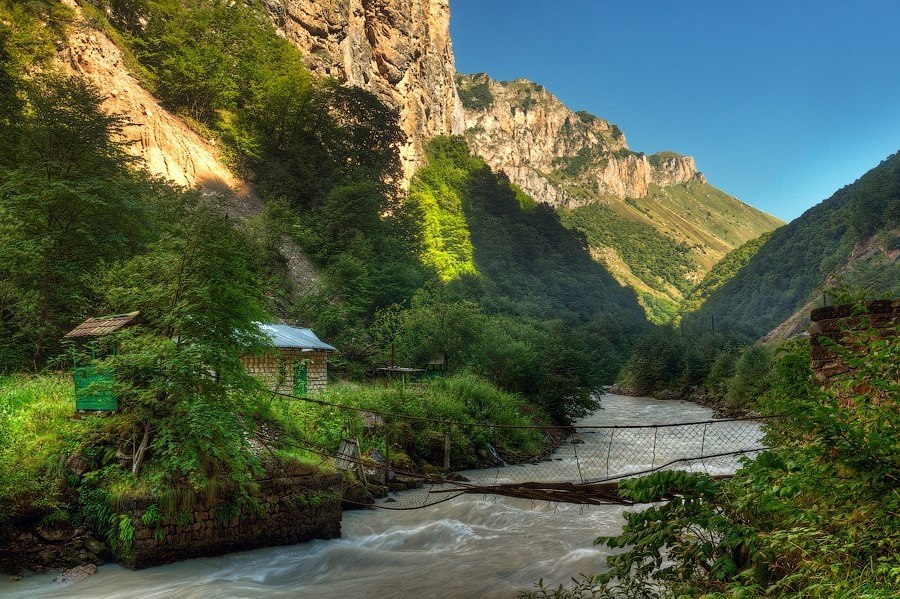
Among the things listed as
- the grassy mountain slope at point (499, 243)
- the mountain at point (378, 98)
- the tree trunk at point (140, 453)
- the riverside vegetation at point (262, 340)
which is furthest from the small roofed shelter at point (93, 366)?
the grassy mountain slope at point (499, 243)

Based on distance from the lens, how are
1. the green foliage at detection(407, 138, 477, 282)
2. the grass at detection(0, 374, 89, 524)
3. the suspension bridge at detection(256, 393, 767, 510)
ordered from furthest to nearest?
1. the green foliage at detection(407, 138, 477, 282)
2. the suspension bridge at detection(256, 393, 767, 510)
3. the grass at detection(0, 374, 89, 524)

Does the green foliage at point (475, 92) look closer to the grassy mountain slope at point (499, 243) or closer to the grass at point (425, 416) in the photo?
the grassy mountain slope at point (499, 243)

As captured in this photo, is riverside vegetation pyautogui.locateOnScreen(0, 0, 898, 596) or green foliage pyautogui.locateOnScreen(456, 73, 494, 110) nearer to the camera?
riverside vegetation pyautogui.locateOnScreen(0, 0, 898, 596)

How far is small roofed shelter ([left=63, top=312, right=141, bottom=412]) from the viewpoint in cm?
1080

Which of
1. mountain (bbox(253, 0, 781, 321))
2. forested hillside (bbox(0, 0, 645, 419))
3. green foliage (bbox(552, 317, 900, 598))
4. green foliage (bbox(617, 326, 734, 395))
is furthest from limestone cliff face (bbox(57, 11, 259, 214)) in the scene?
green foliage (bbox(617, 326, 734, 395))

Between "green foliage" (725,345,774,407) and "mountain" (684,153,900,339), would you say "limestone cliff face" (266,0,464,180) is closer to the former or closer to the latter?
"green foliage" (725,345,774,407)

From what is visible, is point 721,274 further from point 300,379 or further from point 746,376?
point 300,379

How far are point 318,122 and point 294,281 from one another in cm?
1342

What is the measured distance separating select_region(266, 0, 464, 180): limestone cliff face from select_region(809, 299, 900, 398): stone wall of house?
150 ft

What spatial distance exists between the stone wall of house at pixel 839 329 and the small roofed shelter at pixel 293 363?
1405cm

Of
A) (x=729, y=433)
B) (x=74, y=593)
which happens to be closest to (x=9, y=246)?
(x=74, y=593)

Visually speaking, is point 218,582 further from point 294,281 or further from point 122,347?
point 294,281

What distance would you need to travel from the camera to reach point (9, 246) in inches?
581

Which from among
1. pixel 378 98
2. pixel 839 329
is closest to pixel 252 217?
pixel 378 98
